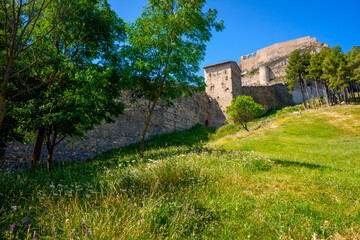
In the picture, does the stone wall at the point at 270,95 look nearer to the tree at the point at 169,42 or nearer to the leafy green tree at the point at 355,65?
the leafy green tree at the point at 355,65

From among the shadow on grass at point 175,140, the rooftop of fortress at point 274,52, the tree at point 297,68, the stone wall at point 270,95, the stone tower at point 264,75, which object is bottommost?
the shadow on grass at point 175,140

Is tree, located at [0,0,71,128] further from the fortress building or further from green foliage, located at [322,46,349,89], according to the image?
green foliage, located at [322,46,349,89]

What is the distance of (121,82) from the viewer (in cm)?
763

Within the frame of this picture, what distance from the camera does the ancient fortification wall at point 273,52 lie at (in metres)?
76.4

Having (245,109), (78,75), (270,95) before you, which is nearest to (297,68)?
(270,95)

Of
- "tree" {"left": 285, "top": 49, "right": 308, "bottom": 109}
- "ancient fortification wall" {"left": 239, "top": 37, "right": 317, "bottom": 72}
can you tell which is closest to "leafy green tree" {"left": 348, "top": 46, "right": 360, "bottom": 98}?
"tree" {"left": 285, "top": 49, "right": 308, "bottom": 109}

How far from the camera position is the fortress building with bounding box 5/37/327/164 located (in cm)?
1388

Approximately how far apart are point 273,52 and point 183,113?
241ft

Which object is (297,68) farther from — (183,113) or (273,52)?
(273,52)

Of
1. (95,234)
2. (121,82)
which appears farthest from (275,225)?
(121,82)

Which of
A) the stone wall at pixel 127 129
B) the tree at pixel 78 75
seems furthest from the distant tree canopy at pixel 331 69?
the tree at pixel 78 75

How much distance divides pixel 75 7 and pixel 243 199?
8.13 m

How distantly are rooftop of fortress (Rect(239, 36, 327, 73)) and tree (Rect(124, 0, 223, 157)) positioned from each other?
3137 inches

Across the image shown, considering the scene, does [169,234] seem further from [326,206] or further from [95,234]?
[326,206]
